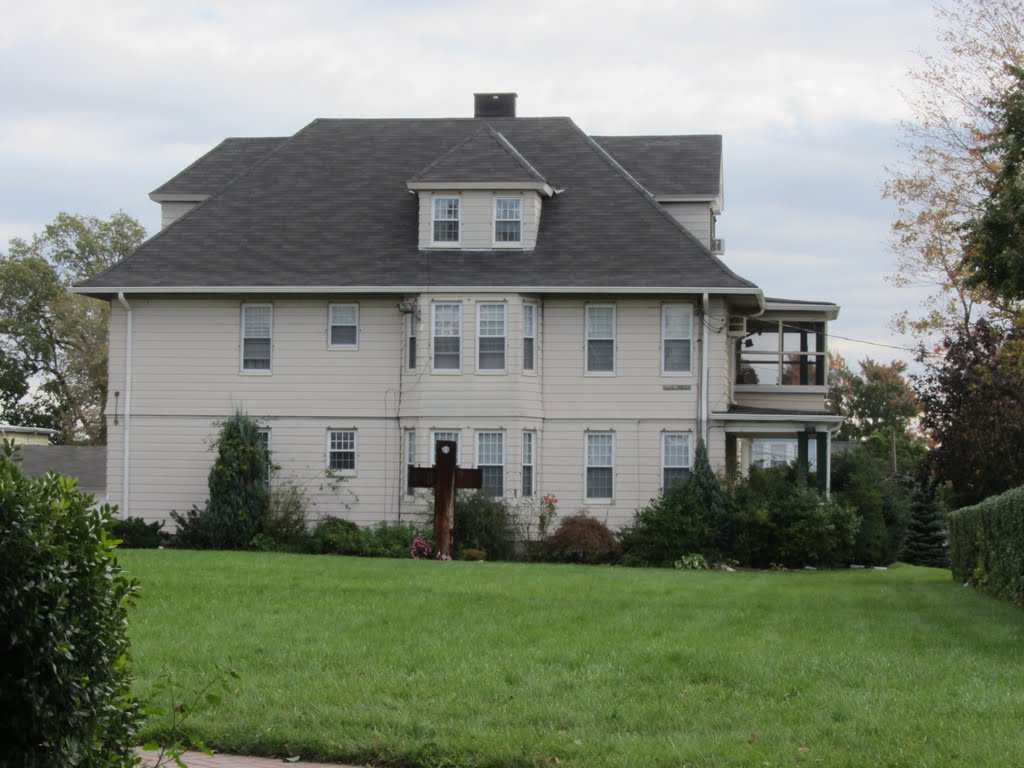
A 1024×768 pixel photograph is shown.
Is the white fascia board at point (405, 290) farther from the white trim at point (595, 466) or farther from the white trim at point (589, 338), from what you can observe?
the white trim at point (595, 466)

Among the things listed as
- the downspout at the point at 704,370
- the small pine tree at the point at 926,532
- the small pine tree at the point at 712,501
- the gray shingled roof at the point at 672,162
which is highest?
the gray shingled roof at the point at 672,162

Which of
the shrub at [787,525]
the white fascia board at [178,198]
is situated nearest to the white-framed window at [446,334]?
the shrub at [787,525]

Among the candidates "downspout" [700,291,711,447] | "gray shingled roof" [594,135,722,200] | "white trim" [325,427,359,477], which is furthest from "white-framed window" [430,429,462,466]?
"gray shingled roof" [594,135,722,200]

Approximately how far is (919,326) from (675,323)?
8367 mm

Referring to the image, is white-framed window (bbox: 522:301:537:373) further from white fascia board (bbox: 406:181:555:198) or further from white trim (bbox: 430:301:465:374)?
white fascia board (bbox: 406:181:555:198)

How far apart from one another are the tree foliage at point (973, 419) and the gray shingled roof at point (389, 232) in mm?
10438

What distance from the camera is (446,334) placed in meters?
31.6

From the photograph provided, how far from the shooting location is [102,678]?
659 centimetres

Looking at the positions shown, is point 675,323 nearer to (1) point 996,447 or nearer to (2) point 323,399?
(2) point 323,399

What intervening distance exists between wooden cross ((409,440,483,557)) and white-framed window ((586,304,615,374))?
4541 mm

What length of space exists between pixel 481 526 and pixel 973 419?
16019 mm

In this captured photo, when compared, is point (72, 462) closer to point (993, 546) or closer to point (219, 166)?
point (219, 166)

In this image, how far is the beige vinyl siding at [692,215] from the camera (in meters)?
35.1

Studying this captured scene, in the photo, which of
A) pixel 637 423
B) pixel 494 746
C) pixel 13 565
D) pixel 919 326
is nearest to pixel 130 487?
pixel 637 423
